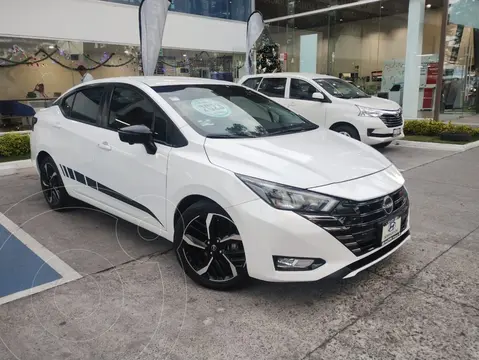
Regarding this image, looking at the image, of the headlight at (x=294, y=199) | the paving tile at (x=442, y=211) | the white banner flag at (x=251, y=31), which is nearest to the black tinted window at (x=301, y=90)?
the white banner flag at (x=251, y=31)

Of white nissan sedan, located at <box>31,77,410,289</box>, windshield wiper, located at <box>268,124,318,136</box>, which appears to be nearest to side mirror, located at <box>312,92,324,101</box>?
white nissan sedan, located at <box>31,77,410,289</box>

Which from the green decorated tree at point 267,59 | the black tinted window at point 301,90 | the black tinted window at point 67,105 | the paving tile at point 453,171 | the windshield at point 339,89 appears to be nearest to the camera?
the black tinted window at point 67,105

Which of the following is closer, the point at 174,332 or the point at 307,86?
the point at 174,332

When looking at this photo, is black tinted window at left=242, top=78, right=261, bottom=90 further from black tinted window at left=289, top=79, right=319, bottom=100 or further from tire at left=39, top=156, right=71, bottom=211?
tire at left=39, top=156, right=71, bottom=211

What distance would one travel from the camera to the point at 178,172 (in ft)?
11.1

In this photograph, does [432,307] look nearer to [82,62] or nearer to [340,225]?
[340,225]

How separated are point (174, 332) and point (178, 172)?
3.95 feet

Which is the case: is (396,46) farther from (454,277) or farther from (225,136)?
(225,136)

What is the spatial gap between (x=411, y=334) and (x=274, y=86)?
8.10m

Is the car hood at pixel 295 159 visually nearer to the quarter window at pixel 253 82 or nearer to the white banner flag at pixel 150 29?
the white banner flag at pixel 150 29

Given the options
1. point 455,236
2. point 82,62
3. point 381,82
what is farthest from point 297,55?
point 455,236

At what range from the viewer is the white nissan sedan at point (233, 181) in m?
2.89

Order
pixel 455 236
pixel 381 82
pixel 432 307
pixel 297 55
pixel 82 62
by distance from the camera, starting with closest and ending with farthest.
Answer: pixel 432 307 → pixel 455 236 → pixel 82 62 → pixel 381 82 → pixel 297 55

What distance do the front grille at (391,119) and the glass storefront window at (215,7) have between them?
10.7 metres
